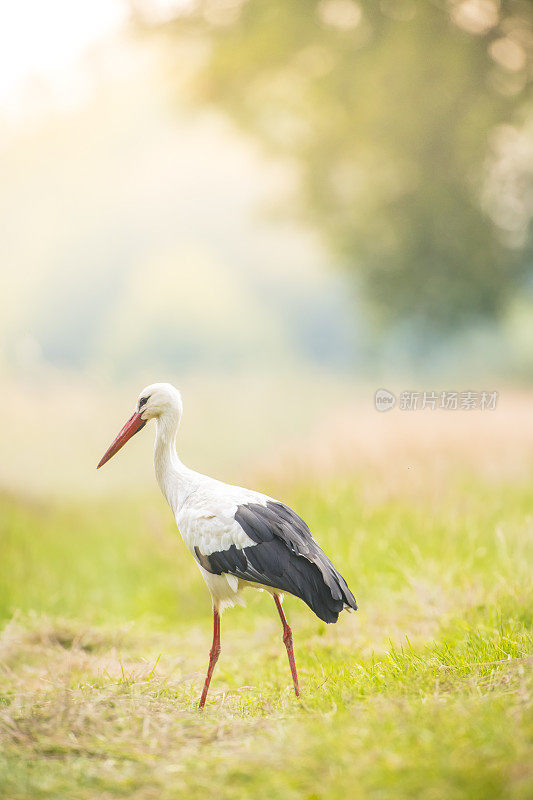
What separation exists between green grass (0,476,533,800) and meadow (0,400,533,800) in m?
0.01

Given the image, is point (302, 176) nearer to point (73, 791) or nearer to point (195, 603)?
point (195, 603)

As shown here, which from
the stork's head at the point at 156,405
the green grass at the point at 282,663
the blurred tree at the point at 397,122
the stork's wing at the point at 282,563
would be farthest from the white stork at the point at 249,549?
the blurred tree at the point at 397,122

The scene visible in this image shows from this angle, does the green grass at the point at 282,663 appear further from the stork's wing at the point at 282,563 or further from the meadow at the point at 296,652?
the stork's wing at the point at 282,563

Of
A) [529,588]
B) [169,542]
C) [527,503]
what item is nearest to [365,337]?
[527,503]

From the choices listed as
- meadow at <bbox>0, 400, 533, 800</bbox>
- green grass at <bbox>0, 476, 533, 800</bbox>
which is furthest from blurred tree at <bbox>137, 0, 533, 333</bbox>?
green grass at <bbox>0, 476, 533, 800</bbox>

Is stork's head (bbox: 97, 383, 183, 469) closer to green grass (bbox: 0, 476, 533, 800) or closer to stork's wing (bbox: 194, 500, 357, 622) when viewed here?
stork's wing (bbox: 194, 500, 357, 622)

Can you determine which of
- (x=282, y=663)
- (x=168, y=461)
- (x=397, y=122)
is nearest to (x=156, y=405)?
(x=168, y=461)

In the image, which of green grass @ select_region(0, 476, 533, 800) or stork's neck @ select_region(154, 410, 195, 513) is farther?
stork's neck @ select_region(154, 410, 195, 513)

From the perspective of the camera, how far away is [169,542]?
7.17 meters

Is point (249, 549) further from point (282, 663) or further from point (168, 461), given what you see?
point (282, 663)

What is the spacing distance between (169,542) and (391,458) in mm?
2447

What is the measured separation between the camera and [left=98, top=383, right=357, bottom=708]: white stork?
360 cm

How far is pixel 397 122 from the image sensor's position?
1123cm

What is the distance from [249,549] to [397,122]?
8.95m
